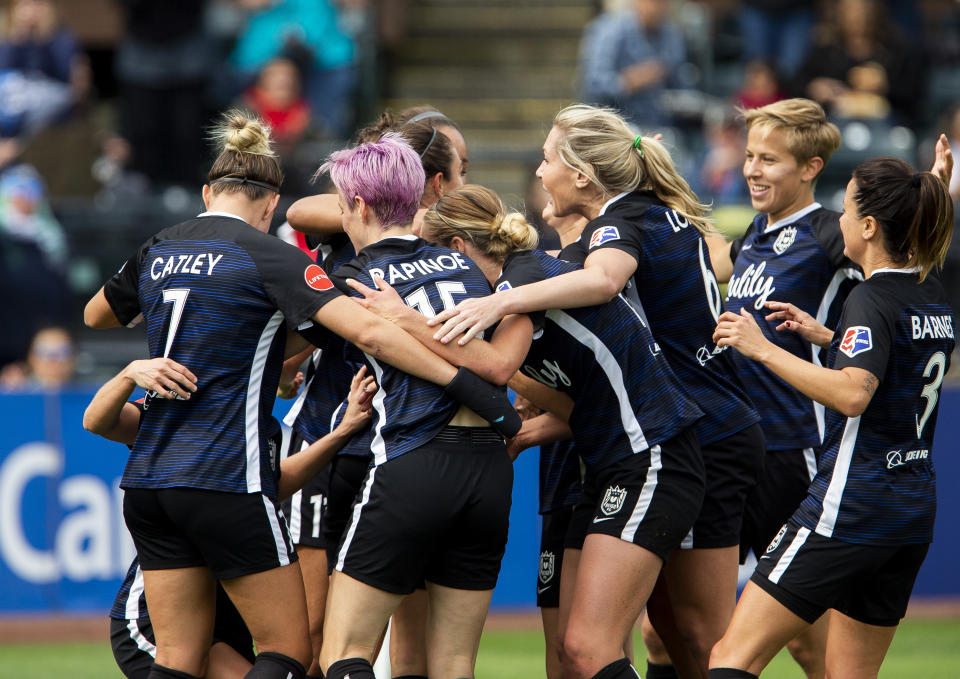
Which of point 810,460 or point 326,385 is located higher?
point 326,385

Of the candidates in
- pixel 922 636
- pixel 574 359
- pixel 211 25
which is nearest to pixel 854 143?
pixel 922 636

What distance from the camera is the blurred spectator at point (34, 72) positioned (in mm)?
11281

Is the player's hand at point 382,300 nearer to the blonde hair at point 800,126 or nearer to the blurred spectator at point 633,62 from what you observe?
the blonde hair at point 800,126

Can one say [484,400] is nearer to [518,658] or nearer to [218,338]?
[218,338]

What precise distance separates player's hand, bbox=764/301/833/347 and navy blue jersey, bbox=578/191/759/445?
0.90 ft

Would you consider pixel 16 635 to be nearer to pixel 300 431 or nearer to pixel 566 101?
pixel 300 431

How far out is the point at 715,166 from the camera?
36.2 ft

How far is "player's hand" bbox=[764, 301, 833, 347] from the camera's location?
15.4 feet

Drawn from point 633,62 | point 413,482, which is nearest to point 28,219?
point 633,62

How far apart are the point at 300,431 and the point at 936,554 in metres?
5.42

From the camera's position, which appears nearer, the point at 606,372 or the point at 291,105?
the point at 606,372

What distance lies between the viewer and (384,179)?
409 cm

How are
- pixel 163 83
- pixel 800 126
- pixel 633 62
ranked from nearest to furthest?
pixel 800 126 → pixel 633 62 → pixel 163 83

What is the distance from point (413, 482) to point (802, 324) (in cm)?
170
